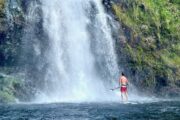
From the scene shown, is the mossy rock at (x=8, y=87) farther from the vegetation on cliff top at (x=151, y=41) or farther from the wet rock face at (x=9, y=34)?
the vegetation on cliff top at (x=151, y=41)

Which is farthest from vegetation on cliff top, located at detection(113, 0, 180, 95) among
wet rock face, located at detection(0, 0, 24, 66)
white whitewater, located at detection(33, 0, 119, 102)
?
wet rock face, located at detection(0, 0, 24, 66)

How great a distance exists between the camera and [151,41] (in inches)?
1576

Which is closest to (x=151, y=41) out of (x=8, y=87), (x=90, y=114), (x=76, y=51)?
(x=76, y=51)

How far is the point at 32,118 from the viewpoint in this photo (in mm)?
21609

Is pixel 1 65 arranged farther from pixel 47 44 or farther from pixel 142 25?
pixel 142 25

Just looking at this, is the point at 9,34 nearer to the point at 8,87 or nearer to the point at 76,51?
the point at 8,87

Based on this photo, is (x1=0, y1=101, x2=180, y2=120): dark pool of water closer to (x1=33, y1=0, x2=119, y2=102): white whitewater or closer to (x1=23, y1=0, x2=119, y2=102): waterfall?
(x1=23, y1=0, x2=119, y2=102): waterfall

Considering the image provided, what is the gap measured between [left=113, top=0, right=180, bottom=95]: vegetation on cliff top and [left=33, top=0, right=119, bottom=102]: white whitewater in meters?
1.72

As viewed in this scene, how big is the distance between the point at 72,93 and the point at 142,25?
8673 millimetres

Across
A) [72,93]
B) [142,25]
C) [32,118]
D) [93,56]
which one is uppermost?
[142,25]

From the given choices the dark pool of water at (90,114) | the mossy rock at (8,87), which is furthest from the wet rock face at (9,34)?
the dark pool of water at (90,114)

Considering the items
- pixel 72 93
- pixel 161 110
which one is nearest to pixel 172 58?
pixel 72 93

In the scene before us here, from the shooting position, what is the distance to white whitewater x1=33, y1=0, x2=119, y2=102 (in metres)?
36.2

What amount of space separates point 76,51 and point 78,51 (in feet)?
0.57
